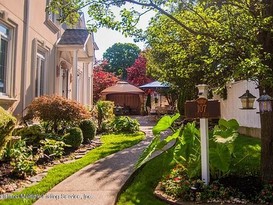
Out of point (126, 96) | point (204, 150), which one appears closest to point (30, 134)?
point (204, 150)

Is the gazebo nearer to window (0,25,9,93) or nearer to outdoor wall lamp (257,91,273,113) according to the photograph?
window (0,25,9,93)

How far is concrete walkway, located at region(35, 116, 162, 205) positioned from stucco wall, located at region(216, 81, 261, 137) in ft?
14.8

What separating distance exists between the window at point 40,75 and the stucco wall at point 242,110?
23.0 ft

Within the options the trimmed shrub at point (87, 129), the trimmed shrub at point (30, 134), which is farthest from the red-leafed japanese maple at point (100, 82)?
the trimmed shrub at point (30, 134)

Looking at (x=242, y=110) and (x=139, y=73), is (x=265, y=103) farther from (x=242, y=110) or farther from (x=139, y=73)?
(x=139, y=73)

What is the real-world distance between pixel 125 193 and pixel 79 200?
2.62 ft

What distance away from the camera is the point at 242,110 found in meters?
10.2

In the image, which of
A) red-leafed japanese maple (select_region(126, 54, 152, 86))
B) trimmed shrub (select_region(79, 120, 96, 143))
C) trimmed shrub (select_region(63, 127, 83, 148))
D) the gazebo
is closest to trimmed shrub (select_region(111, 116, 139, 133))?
trimmed shrub (select_region(79, 120, 96, 143))

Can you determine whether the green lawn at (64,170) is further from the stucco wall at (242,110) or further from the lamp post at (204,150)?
the stucco wall at (242,110)

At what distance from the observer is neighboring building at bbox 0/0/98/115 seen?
761 cm

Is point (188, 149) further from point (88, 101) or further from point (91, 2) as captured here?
point (88, 101)

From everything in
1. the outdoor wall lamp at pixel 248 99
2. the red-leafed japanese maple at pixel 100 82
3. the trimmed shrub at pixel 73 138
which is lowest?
the trimmed shrub at pixel 73 138

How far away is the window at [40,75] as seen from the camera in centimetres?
992

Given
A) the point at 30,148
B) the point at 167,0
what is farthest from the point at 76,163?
the point at 167,0
